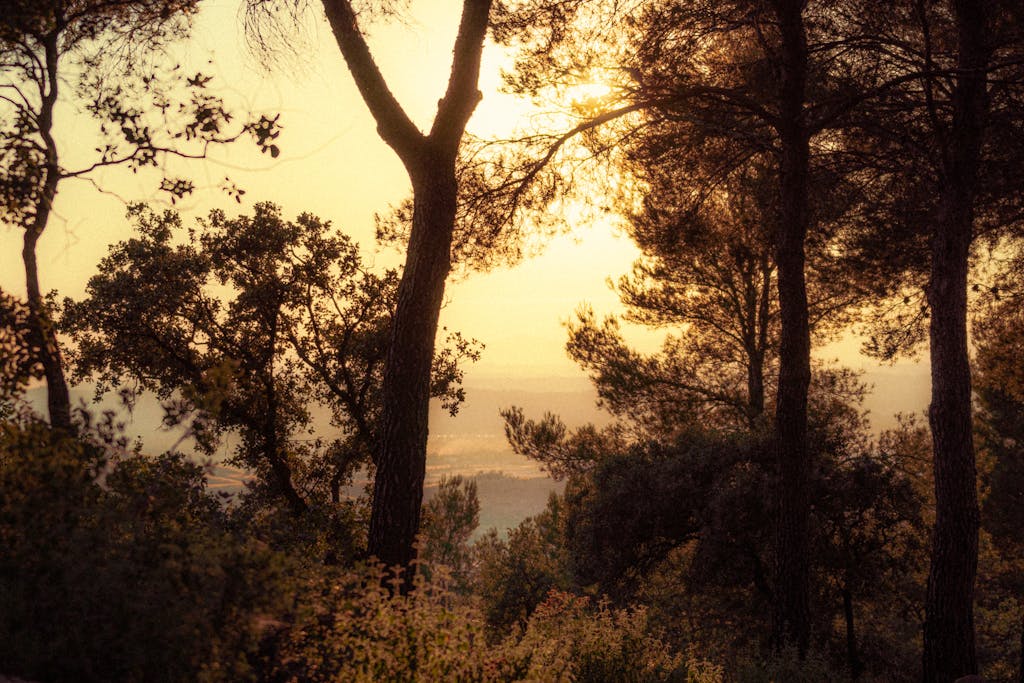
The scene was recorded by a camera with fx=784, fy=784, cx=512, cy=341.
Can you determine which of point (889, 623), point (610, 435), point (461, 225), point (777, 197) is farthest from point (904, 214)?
point (889, 623)

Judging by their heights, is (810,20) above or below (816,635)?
above

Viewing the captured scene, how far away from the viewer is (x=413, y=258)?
280 inches

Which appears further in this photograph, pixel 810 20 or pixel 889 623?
pixel 889 623

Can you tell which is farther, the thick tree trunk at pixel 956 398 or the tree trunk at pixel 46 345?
the thick tree trunk at pixel 956 398

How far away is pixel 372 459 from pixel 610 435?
20.0 ft

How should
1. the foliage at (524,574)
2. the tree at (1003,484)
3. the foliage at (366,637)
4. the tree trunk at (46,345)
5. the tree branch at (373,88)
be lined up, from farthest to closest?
the tree at (1003,484) < the foliage at (524,574) < the tree trunk at (46,345) < the tree branch at (373,88) < the foliage at (366,637)

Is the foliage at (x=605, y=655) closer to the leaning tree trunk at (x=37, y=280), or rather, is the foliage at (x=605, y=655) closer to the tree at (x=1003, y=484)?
the leaning tree trunk at (x=37, y=280)

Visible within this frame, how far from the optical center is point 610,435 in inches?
738

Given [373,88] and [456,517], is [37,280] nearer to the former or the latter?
[373,88]

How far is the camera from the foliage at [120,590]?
152 inches

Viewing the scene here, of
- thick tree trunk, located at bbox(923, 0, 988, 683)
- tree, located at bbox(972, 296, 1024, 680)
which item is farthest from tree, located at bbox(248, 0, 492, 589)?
tree, located at bbox(972, 296, 1024, 680)

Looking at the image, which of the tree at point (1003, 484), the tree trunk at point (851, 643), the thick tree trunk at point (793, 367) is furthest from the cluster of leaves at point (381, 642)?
the tree at point (1003, 484)

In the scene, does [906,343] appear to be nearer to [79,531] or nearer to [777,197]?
[777,197]

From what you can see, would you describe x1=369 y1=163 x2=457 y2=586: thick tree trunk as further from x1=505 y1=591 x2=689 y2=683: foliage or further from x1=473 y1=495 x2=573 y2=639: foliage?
x1=473 y1=495 x2=573 y2=639: foliage
